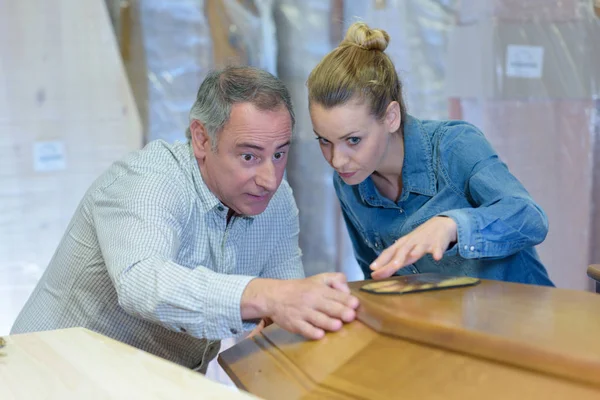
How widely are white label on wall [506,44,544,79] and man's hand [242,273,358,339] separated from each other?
2.32 meters

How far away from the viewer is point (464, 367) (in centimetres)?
105

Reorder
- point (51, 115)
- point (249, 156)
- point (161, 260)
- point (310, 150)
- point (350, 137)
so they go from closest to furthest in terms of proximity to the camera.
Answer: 1. point (161, 260)
2. point (249, 156)
3. point (350, 137)
4. point (51, 115)
5. point (310, 150)

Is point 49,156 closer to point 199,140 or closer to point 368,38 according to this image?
point 199,140

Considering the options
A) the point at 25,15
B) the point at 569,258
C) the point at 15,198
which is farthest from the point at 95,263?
the point at 569,258

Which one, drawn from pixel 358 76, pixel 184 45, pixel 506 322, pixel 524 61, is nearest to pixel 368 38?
pixel 358 76

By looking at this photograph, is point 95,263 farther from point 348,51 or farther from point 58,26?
point 58,26

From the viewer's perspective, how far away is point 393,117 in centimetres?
192

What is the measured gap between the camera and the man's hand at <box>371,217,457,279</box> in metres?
1.47

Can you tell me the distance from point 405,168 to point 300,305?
2.48ft

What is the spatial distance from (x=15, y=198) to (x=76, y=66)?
1.95 ft

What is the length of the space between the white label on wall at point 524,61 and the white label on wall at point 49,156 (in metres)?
2.04

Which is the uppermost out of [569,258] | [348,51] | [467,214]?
[348,51]

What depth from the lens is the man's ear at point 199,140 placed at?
68.6 inches

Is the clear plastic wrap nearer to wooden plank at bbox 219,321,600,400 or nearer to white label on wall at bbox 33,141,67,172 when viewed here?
white label on wall at bbox 33,141,67,172
